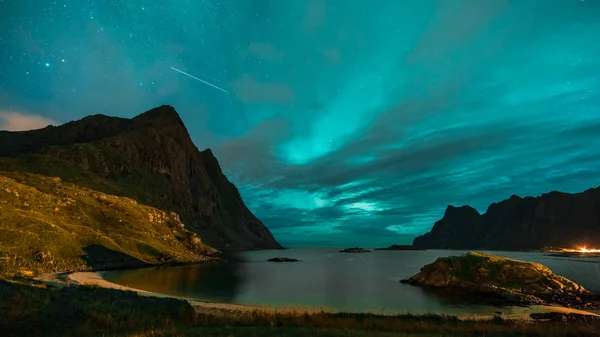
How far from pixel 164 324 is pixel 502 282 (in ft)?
217

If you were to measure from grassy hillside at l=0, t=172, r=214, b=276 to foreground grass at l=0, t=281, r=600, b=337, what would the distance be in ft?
106

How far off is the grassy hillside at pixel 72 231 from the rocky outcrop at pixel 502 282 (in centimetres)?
7995

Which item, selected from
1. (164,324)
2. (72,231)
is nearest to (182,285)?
(72,231)

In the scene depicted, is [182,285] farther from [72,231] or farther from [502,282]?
[502,282]

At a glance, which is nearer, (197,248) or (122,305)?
(122,305)

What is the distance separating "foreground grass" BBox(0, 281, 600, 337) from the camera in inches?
776

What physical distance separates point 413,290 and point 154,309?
56043 millimetres

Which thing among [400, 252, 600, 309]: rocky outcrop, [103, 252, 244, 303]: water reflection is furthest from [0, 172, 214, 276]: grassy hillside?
[400, 252, 600, 309]: rocky outcrop

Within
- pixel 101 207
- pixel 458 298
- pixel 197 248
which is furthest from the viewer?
pixel 197 248

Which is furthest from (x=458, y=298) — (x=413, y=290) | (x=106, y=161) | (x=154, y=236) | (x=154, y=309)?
(x=106, y=161)

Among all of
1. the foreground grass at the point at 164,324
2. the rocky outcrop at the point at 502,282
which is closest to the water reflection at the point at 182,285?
the foreground grass at the point at 164,324

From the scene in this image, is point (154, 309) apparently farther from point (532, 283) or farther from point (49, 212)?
point (49, 212)

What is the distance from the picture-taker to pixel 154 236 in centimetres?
12000

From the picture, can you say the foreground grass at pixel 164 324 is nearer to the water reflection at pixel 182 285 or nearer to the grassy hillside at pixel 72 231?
the water reflection at pixel 182 285
